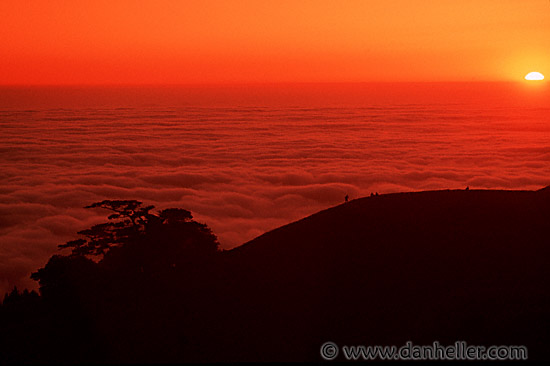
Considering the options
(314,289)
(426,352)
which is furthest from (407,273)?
(426,352)

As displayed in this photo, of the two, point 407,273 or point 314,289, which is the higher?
point 407,273

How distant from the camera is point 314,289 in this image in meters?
14.0

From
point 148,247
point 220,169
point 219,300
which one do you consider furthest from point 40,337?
point 220,169

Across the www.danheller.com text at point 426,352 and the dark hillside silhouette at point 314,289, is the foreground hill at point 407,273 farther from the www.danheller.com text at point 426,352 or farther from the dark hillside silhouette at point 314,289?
the www.danheller.com text at point 426,352

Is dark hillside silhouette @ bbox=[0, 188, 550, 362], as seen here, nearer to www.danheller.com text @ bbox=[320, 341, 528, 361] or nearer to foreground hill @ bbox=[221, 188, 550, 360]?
A: foreground hill @ bbox=[221, 188, 550, 360]

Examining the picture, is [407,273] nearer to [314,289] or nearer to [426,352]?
[314,289]

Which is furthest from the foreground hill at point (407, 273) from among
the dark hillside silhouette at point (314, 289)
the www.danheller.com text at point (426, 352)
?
the www.danheller.com text at point (426, 352)

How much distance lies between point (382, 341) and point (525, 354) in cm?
249

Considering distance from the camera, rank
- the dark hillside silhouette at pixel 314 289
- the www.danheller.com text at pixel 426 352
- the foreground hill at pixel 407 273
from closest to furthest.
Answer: the www.danheller.com text at pixel 426 352 < the foreground hill at pixel 407 273 < the dark hillside silhouette at pixel 314 289

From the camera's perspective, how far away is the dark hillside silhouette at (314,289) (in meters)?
11.4

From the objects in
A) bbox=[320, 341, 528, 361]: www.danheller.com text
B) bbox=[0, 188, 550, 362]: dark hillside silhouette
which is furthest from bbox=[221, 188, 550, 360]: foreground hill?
bbox=[320, 341, 528, 361]: www.danheller.com text

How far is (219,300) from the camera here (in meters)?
13.9

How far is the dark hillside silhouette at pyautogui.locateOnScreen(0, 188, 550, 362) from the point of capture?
11406mm

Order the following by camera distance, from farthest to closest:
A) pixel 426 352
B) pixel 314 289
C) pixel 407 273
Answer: pixel 407 273 → pixel 314 289 → pixel 426 352
